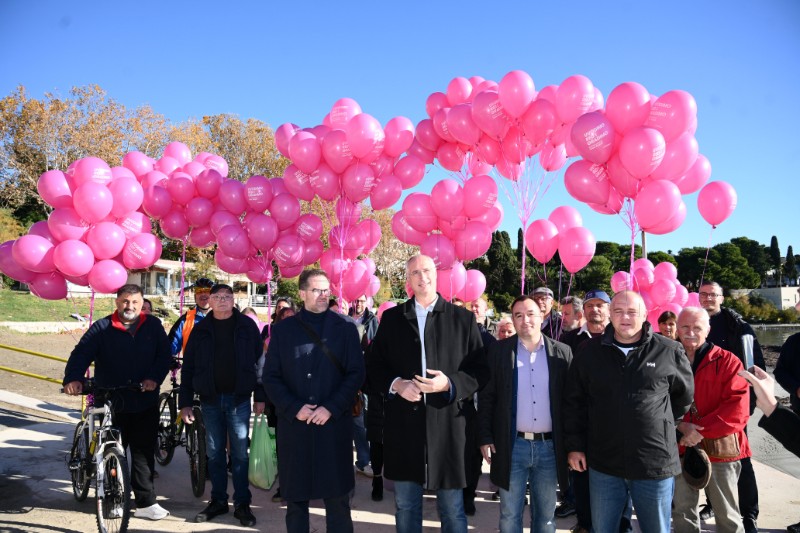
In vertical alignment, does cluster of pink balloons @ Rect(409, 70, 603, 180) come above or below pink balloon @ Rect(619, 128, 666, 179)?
above

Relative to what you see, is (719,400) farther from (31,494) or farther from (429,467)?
(31,494)

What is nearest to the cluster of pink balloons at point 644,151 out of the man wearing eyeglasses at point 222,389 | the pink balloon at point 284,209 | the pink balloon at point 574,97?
the pink balloon at point 574,97

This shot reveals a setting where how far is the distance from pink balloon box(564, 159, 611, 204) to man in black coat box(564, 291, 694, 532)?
335 cm

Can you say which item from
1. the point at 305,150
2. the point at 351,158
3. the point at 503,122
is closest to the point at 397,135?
the point at 351,158

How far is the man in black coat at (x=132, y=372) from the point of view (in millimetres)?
3904

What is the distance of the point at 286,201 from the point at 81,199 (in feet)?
8.26

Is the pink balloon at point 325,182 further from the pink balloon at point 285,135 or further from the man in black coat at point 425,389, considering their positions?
the man in black coat at point 425,389

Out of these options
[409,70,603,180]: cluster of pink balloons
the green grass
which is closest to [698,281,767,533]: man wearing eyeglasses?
[409,70,603,180]: cluster of pink balloons

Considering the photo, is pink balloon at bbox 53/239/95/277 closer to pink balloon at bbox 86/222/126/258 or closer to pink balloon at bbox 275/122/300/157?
pink balloon at bbox 86/222/126/258

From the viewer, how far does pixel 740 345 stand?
3957 mm

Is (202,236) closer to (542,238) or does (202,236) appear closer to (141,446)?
(141,446)

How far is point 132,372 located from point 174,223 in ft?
11.5

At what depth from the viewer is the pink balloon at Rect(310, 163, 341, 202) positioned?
6926mm

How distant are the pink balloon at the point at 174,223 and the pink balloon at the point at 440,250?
11.2ft
